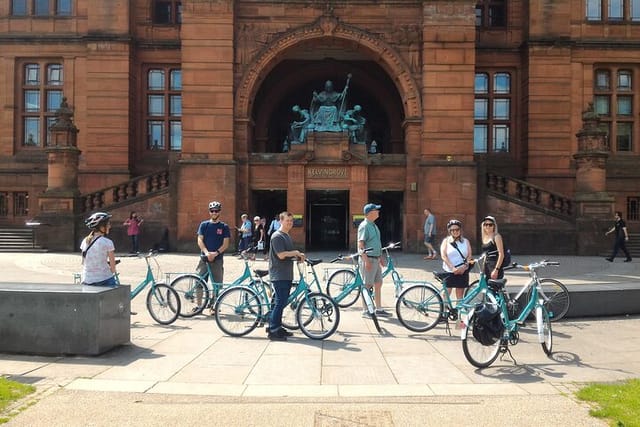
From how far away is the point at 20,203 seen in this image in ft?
Answer: 89.1

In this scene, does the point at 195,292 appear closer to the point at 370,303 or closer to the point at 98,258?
the point at 98,258

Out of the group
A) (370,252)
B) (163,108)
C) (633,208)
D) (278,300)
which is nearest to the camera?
(278,300)

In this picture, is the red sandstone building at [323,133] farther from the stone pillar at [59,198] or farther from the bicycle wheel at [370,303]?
the bicycle wheel at [370,303]

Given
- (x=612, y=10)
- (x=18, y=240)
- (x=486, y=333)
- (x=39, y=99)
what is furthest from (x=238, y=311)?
Result: (x=612, y=10)

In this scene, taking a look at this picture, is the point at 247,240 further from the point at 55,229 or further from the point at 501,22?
the point at 501,22

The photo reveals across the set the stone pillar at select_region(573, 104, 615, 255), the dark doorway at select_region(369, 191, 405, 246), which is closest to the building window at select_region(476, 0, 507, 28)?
the stone pillar at select_region(573, 104, 615, 255)

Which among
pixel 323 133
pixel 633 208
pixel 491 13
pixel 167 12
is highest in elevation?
pixel 491 13

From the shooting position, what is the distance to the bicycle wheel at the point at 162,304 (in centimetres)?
960

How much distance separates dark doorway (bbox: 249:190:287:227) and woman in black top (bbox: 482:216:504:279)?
14989mm

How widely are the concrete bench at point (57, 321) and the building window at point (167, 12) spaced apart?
2239 centimetres

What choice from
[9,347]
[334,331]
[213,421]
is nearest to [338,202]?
[334,331]

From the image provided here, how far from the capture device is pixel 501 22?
27625mm

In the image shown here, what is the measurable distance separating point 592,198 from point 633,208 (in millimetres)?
6556

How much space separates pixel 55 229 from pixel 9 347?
15.8 metres
